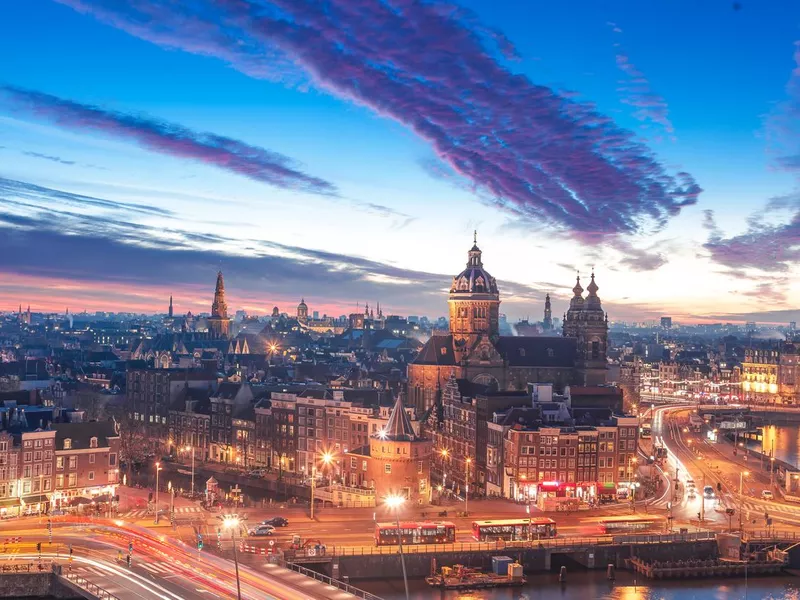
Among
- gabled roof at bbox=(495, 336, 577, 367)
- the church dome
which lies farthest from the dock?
the church dome

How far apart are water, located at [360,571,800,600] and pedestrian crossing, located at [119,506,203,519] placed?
843 inches

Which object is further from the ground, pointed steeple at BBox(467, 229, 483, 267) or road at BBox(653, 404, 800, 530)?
pointed steeple at BBox(467, 229, 483, 267)

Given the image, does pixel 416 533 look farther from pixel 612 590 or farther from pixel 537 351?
pixel 537 351

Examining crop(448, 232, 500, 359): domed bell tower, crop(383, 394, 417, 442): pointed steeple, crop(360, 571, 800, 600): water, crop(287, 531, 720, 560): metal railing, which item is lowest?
crop(360, 571, 800, 600): water

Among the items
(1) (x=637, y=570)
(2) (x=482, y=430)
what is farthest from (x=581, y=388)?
(1) (x=637, y=570)

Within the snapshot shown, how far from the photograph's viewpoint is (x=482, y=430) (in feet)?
388

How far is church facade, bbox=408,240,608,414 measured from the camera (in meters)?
148

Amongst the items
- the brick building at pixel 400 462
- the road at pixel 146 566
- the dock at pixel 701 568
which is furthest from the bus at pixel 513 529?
the road at pixel 146 566

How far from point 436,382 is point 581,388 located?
2653cm

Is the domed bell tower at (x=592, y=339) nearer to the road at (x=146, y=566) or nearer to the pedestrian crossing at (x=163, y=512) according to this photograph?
the pedestrian crossing at (x=163, y=512)

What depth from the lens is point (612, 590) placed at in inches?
3150

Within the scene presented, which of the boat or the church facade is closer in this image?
the boat

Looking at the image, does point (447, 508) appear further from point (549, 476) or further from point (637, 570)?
point (637, 570)

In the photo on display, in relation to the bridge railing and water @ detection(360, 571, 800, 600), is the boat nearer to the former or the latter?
water @ detection(360, 571, 800, 600)
